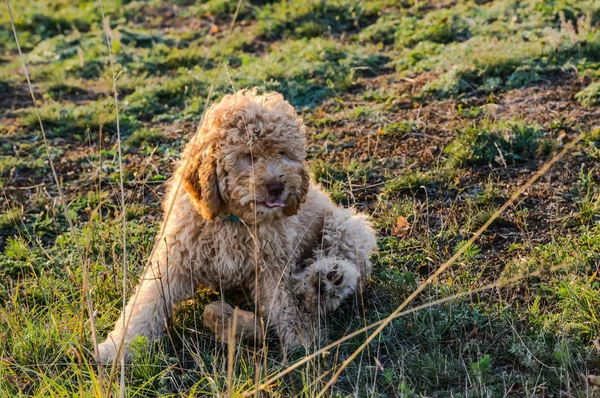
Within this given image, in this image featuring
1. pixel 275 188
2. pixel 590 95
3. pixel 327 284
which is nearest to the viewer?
pixel 275 188

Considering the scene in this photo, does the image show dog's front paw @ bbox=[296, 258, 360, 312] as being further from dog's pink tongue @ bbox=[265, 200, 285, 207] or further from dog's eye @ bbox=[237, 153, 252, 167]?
dog's eye @ bbox=[237, 153, 252, 167]

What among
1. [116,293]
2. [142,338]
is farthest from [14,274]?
[142,338]

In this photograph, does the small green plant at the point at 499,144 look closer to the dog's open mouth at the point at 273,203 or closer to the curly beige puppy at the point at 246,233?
the curly beige puppy at the point at 246,233

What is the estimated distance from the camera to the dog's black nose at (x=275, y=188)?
13.3ft

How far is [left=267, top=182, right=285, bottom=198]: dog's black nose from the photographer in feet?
13.3

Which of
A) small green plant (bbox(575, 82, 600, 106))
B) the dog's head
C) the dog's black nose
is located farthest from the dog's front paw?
small green plant (bbox(575, 82, 600, 106))

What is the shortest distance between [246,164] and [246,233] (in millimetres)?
467

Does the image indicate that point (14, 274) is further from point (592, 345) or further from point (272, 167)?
point (592, 345)

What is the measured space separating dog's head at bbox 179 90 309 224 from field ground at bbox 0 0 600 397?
279 mm

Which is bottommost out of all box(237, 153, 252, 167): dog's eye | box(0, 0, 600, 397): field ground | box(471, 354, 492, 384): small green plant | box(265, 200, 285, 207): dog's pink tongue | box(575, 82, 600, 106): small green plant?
box(0, 0, 600, 397): field ground

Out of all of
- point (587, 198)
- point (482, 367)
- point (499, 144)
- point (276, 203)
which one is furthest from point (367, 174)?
point (482, 367)

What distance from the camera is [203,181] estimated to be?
13.6 ft

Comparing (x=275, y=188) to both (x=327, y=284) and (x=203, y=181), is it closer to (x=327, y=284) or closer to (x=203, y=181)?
(x=203, y=181)

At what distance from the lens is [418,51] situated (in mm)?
8625
